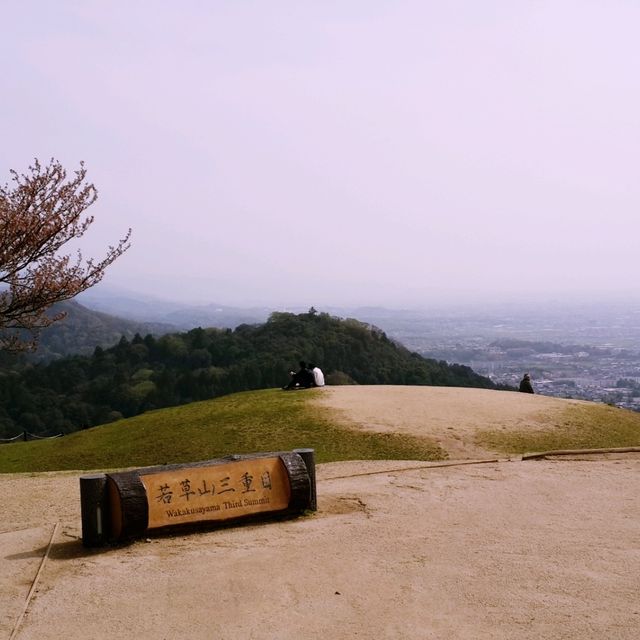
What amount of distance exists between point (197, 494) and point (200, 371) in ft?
144

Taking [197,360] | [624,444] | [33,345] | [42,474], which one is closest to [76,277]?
[33,345]

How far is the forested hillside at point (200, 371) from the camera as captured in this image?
4675 centimetres

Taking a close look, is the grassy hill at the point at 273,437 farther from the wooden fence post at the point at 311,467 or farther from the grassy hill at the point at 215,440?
the wooden fence post at the point at 311,467

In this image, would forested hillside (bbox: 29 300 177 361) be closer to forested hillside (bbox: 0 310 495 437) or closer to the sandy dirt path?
forested hillside (bbox: 0 310 495 437)

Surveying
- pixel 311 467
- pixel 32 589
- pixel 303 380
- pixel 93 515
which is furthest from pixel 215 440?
pixel 32 589

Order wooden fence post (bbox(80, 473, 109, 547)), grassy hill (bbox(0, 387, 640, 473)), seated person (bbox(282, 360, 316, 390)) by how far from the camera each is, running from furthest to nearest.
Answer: seated person (bbox(282, 360, 316, 390))
grassy hill (bbox(0, 387, 640, 473))
wooden fence post (bbox(80, 473, 109, 547))

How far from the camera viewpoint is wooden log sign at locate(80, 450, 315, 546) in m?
→ 8.92

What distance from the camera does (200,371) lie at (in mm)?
52531

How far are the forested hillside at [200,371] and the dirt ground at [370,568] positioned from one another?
2830cm

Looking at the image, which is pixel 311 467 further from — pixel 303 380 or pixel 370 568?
pixel 303 380

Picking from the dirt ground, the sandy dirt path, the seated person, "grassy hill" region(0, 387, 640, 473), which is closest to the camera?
the dirt ground

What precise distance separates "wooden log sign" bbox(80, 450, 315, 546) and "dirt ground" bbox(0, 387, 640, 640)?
238 mm

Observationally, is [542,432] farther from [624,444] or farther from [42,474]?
[42,474]

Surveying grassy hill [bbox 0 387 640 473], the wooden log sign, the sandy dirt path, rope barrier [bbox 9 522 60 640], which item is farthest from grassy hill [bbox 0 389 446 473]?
rope barrier [bbox 9 522 60 640]
